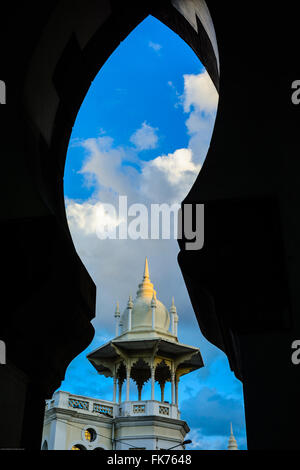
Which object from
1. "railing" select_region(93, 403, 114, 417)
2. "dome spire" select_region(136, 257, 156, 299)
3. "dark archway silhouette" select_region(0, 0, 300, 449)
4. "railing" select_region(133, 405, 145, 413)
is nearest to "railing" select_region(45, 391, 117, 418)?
"railing" select_region(93, 403, 114, 417)

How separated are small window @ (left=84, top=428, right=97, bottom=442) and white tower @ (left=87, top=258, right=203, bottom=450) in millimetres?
1194

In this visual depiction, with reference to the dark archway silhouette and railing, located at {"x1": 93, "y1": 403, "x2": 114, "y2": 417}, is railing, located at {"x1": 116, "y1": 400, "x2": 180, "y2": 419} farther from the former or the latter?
the dark archway silhouette

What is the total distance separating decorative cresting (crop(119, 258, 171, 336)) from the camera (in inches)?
1147

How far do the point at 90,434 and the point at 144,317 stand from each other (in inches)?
289

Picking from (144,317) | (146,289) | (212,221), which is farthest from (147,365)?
(212,221)

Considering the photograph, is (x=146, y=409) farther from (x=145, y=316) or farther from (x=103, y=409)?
(x=145, y=316)

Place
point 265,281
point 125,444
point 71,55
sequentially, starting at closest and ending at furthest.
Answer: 1. point 265,281
2. point 71,55
3. point 125,444

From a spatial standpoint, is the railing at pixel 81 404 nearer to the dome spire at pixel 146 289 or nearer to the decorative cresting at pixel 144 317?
the decorative cresting at pixel 144 317

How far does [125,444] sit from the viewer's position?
25625 mm

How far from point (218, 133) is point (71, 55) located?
7.48ft

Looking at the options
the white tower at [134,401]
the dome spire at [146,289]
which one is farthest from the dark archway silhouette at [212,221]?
the dome spire at [146,289]

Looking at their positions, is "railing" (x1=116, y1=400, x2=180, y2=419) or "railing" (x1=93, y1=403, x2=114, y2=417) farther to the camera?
"railing" (x1=93, y1=403, x2=114, y2=417)
